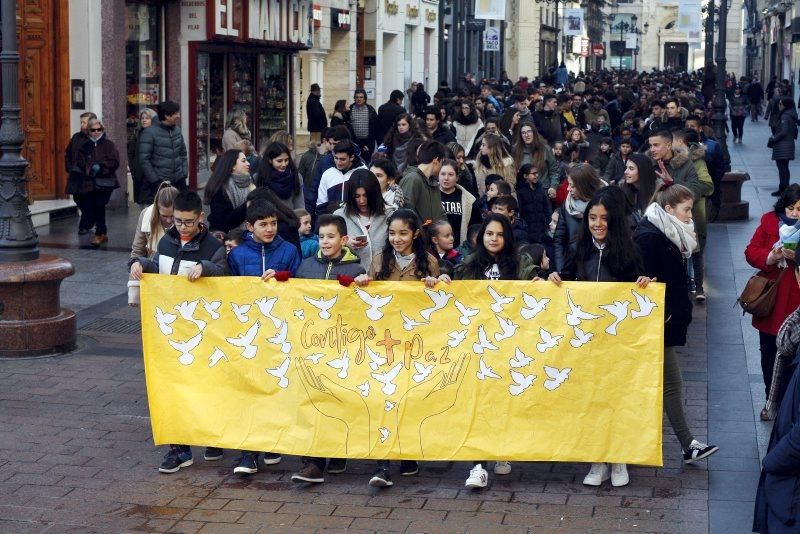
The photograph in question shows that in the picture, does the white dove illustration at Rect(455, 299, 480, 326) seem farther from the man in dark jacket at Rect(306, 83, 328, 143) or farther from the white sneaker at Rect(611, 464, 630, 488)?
the man in dark jacket at Rect(306, 83, 328, 143)

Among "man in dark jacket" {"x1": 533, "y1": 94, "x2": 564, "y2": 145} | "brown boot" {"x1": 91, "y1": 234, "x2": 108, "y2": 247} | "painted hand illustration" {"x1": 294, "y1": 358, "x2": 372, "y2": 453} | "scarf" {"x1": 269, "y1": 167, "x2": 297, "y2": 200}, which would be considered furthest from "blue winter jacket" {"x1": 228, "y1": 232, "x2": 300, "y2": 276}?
"man in dark jacket" {"x1": 533, "y1": 94, "x2": 564, "y2": 145}

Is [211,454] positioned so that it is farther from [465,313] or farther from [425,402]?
[465,313]

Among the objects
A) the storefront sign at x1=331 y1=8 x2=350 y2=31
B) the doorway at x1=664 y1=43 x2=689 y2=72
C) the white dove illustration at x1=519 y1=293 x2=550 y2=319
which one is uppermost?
the doorway at x1=664 y1=43 x2=689 y2=72

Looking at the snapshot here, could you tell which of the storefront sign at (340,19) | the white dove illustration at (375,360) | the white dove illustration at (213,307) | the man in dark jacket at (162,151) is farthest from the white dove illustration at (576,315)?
the storefront sign at (340,19)

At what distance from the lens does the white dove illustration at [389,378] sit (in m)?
7.72

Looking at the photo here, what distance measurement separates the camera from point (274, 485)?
7.76 metres

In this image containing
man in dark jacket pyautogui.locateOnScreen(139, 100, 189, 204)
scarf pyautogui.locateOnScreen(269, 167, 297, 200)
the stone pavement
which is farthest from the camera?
man in dark jacket pyautogui.locateOnScreen(139, 100, 189, 204)

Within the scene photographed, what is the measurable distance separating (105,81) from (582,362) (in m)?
13.7

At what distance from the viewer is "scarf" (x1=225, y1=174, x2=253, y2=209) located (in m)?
11.1

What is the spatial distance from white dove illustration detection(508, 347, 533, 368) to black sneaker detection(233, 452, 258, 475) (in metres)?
1.57

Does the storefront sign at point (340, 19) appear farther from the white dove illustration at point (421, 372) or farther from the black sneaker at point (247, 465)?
the white dove illustration at point (421, 372)

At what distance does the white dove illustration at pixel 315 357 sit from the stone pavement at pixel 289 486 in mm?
680

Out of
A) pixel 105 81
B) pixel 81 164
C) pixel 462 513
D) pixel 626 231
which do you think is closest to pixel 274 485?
pixel 462 513

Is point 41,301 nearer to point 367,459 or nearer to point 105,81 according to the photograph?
point 367,459
